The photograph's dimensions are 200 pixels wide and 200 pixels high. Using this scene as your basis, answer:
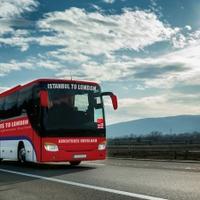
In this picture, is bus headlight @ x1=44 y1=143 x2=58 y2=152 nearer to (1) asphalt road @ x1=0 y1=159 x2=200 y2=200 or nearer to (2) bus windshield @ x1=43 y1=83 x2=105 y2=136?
(2) bus windshield @ x1=43 y1=83 x2=105 y2=136

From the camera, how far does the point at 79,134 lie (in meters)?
19.0

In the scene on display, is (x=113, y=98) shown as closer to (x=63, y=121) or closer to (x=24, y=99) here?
(x=63, y=121)

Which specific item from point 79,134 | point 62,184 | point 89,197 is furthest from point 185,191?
point 79,134

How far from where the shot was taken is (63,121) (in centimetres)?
1878

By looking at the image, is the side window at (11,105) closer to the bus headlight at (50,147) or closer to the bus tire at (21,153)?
the bus tire at (21,153)

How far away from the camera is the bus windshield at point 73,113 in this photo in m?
18.7

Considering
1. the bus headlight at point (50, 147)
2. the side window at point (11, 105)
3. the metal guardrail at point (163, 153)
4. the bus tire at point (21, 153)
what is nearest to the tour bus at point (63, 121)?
the bus headlight at point (50, 147)

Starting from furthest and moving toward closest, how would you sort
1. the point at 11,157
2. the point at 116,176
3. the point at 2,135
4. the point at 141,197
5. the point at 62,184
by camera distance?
1. the point at 2,135
2. the point at 11,157
3. the point at 116,176
4. the point at 62,184
5. the point at 141,197

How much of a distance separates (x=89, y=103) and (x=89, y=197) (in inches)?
365

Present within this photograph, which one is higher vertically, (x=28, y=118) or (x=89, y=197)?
(x=28, y=118)

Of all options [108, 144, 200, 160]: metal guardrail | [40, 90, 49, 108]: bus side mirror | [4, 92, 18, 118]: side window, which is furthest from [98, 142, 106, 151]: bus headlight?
[108, 144, 200, 160]: metal guardrail

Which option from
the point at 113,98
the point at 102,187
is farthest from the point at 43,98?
the point at 102,187

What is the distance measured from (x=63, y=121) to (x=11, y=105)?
14.4 ft

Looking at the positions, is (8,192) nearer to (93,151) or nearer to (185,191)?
(185,191)
